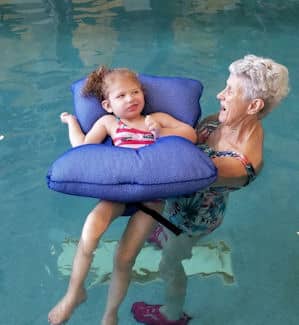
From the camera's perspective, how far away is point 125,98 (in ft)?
6.71

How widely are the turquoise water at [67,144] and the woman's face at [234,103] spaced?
1128 millimetres

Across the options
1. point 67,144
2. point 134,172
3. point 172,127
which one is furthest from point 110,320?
point 67,144

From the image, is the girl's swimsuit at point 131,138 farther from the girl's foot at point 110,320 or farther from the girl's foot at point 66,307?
the girl's foot at point 110,320

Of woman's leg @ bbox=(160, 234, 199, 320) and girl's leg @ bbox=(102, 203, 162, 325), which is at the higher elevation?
girl's leg @ bbox=(102, 203, 162, 325)

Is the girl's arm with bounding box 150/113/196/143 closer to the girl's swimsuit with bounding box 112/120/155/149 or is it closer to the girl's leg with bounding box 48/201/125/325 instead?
the girl's swimsuit with bounding box 112/120/155/149

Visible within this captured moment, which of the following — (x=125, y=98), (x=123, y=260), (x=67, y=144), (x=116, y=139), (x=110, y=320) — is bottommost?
(x=67, y=144)

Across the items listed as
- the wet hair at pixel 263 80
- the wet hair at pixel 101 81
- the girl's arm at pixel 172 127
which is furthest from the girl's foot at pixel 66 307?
the wet hair at pixel 263 80

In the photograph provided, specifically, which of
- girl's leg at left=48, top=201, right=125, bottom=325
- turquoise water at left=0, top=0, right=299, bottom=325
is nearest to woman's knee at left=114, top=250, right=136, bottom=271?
girl's leg at left=48, top=201, right=125, bottom=325

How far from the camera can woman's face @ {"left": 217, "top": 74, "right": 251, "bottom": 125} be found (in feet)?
6.22

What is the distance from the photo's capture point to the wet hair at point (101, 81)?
2107mm

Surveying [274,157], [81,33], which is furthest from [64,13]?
[274,157]

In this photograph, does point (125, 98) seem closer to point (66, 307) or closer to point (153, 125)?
point (153, 125)

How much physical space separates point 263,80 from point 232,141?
26 centimetres

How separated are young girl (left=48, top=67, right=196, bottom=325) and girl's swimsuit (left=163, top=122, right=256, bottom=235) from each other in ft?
0.58
